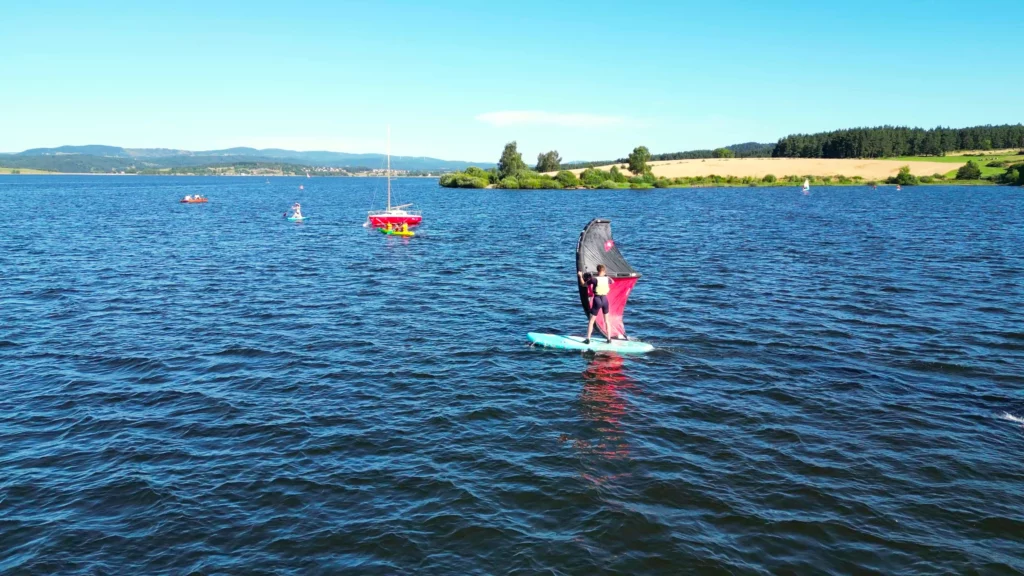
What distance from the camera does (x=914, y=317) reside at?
28141 millimetres

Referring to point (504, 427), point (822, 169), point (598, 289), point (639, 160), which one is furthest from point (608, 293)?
point (822, 169)

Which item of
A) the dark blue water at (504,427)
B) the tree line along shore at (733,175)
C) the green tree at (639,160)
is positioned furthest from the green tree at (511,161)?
the dark blue water at (504,427)

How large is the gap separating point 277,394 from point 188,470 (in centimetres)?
481

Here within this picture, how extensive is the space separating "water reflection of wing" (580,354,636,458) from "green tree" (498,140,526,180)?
502ft

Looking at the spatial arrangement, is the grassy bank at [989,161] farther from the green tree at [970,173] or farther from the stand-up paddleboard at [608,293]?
the stand-up paddleboard at [608,293]

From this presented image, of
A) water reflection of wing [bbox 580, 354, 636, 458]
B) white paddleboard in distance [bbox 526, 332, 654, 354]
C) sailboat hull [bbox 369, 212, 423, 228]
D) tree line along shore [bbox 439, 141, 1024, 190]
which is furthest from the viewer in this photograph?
tree line along shore [bbox 439, 141, 1024, 190]

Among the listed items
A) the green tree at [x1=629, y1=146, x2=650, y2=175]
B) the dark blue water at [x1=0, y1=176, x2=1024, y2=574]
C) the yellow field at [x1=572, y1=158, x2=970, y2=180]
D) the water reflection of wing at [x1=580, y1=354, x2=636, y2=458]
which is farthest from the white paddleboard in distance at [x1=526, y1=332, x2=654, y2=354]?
the yellow field at [x1=572, y1=158, x2=970, y2=180]

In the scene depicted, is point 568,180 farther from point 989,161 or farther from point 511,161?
point 989,161

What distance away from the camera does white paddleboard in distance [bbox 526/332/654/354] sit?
2395 cm

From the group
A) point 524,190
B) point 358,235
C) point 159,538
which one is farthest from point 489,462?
point 524,190

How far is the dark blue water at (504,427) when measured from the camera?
12258mm

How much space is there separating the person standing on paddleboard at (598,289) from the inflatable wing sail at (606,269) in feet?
0.63

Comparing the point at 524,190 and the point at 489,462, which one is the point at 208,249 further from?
the point at 524,190

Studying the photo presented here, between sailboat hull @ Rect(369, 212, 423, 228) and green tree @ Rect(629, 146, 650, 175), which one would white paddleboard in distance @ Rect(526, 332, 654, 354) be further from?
green tree @ Rect(629, 146, 650, 175)
